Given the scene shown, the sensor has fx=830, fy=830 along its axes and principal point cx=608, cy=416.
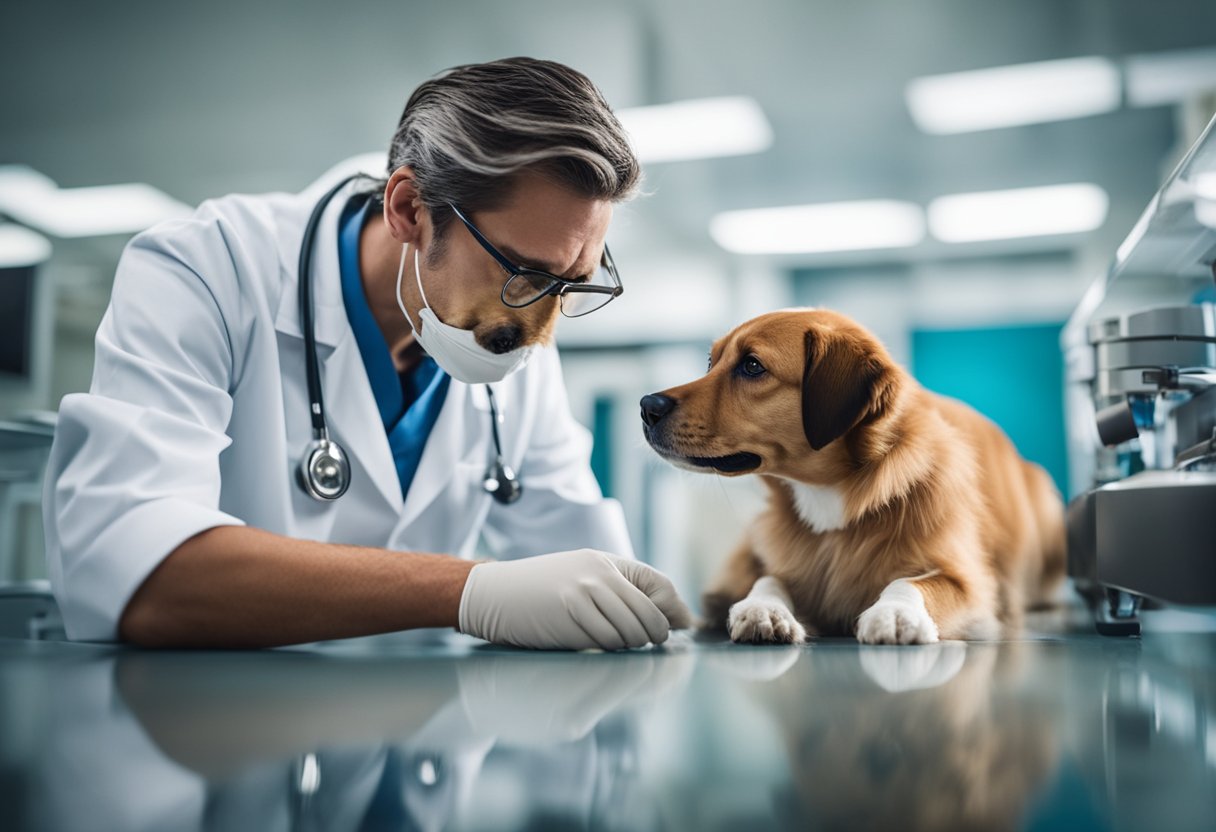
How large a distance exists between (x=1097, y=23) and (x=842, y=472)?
3.33m

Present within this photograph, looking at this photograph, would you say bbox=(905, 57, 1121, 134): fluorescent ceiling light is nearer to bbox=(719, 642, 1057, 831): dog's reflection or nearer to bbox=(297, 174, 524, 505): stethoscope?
bbox=(297, 174, 524, 505): stethoscope

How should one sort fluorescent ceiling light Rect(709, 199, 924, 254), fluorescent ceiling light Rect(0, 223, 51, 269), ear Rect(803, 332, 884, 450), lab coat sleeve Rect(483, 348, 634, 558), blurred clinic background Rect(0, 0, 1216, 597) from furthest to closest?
fluorescent ceiling light Rect(0, 223, 51, 269)
fluorescent ceiling light Rect(709, 199, 924, 254)
blurred clinic background Rect(0, 0, 1216, 597)
lab coat sleeve Rect(483, 348, 634, 558)
ear Rect(803, 332, 884, 450)

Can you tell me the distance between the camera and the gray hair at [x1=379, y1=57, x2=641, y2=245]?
1.16m

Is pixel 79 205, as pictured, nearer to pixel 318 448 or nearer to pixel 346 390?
pixel 346 390

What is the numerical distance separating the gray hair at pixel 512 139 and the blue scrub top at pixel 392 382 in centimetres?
24

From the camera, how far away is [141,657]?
862 mm

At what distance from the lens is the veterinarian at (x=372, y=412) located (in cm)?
92

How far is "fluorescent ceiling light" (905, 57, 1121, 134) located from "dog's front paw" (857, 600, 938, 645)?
363 cm

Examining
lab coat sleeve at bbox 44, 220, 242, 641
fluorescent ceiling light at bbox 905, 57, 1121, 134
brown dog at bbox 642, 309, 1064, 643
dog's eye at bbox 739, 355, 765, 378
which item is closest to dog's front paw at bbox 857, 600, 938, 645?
brown dog at bbox 642, 309, 1064, 643

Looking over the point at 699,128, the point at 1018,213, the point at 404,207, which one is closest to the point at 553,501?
the point at 404,207

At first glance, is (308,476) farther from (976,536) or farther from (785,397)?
(976,536)

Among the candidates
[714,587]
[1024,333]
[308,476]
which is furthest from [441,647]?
[1024,333]

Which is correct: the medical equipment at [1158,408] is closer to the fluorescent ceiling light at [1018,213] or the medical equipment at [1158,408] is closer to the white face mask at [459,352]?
the white face mask at [459,352]

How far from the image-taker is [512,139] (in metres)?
1.16
